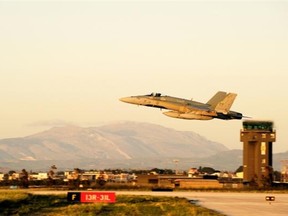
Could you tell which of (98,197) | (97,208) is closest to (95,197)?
(98,197)

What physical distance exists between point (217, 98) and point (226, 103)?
8.89 feet

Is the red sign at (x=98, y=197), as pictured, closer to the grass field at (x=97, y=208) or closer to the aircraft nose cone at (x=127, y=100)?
the grass field at (x=97, y=208)

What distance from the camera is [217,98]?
Answer: 481ft

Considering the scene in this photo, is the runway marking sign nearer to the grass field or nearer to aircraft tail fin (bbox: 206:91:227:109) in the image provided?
the grass field

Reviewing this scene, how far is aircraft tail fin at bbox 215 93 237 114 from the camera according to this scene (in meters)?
143

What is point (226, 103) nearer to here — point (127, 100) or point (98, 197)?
point (127, 100)

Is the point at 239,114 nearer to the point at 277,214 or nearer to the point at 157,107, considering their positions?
the point at 157,107

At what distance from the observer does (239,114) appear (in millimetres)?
136625

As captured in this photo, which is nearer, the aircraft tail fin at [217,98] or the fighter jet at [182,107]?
the fighter jet at [182,107]

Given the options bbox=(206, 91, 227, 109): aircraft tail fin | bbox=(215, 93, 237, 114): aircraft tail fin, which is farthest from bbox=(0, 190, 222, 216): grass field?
bbox=(206, 91, 227, 109): aircraft tail fin

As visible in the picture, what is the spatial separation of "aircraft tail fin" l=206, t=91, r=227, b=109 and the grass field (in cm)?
3734

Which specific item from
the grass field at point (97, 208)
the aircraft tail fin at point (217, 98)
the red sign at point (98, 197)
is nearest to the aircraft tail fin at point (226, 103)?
the aircraft tail fin at point (217, 98)

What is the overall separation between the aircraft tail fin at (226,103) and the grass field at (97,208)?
35219 mm

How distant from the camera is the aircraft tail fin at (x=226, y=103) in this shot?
143375 mm
